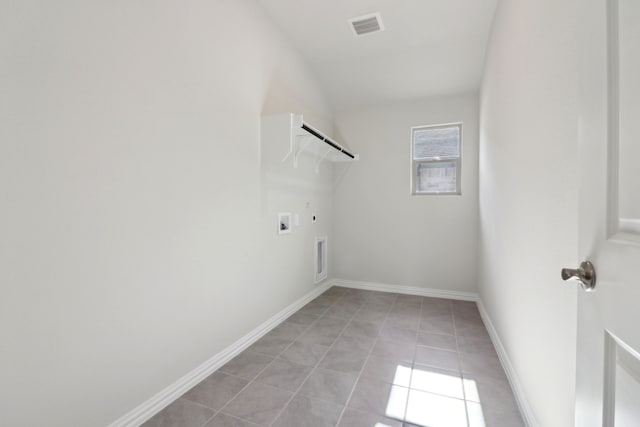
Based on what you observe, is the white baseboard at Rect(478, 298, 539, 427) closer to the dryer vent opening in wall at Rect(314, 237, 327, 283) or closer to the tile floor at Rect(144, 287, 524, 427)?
the tile floor at Rect(144, 287, 524, 427)

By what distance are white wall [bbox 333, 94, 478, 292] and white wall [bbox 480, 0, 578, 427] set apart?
1.41 metres

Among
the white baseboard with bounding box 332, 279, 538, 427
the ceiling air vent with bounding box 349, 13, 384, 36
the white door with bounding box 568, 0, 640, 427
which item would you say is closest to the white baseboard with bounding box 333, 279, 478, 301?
the white baseboard with bounding box 332, 279, 538, 427

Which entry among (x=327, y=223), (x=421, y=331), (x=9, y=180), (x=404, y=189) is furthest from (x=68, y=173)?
(x=404, y=189)

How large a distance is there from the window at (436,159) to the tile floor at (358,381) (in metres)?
1.70

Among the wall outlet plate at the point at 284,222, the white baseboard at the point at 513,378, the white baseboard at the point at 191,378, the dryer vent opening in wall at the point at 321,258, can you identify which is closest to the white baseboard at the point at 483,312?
the white baseboard at the point at 513,378

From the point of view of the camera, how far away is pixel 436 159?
375 cm

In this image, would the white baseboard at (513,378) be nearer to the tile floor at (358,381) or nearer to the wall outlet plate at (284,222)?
the tile floor at (358,381)

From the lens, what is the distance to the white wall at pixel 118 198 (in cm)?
106

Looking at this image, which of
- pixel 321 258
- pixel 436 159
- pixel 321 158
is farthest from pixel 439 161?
pixel 321 258

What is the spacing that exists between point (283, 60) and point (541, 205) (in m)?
2.52

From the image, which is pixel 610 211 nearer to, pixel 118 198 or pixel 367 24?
pixel 118 198

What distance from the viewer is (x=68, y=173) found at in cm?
119

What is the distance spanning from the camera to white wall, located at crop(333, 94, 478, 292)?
3.58m

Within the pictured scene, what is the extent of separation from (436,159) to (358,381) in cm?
291
